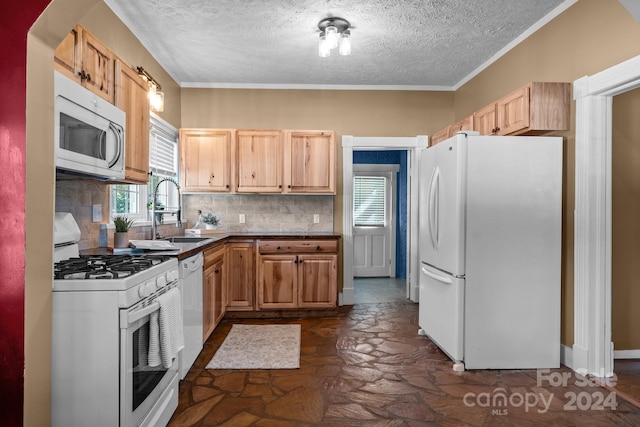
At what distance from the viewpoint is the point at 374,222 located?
690 cm

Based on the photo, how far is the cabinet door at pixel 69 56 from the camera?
179 centimetres

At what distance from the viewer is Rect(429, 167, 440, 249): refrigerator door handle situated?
10.5 ft

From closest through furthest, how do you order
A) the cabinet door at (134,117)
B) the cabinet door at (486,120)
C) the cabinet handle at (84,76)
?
the cabinet handle at (84,76) < the cabinet door at (134,117) < the cabinet door at (486,120)

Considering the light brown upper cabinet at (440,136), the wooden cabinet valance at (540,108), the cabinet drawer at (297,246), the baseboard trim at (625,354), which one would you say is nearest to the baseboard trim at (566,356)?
the baseboard trim at (625,354)

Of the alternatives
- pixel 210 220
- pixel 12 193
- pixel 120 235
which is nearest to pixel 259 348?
pixel 120 235

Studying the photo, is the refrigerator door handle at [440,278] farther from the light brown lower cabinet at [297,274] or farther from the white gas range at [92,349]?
the white gas range at [92,349]

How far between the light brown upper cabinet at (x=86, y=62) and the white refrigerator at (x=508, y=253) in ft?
7.83

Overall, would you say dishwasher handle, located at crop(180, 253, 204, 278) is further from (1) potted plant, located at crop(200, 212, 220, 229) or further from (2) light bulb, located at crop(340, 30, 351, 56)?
(2) light bulb, located at crop(340, 30, 351, 56)

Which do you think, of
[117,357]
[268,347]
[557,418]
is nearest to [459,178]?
[557,418]

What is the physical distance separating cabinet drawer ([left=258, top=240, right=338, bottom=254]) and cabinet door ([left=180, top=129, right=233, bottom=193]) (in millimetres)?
862

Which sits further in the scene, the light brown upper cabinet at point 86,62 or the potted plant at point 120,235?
the potted plant at point 120,235

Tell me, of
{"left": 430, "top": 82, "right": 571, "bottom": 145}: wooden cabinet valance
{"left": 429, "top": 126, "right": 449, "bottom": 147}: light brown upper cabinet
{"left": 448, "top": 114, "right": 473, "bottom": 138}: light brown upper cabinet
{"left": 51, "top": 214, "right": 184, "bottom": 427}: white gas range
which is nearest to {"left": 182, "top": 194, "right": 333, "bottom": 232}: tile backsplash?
{"left": 429, "top": 126, "right": 449, "bottom": 147}: light brown upper cabinet

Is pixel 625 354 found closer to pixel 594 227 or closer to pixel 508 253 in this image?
pixel 594 227

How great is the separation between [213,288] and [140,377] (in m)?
1.74
